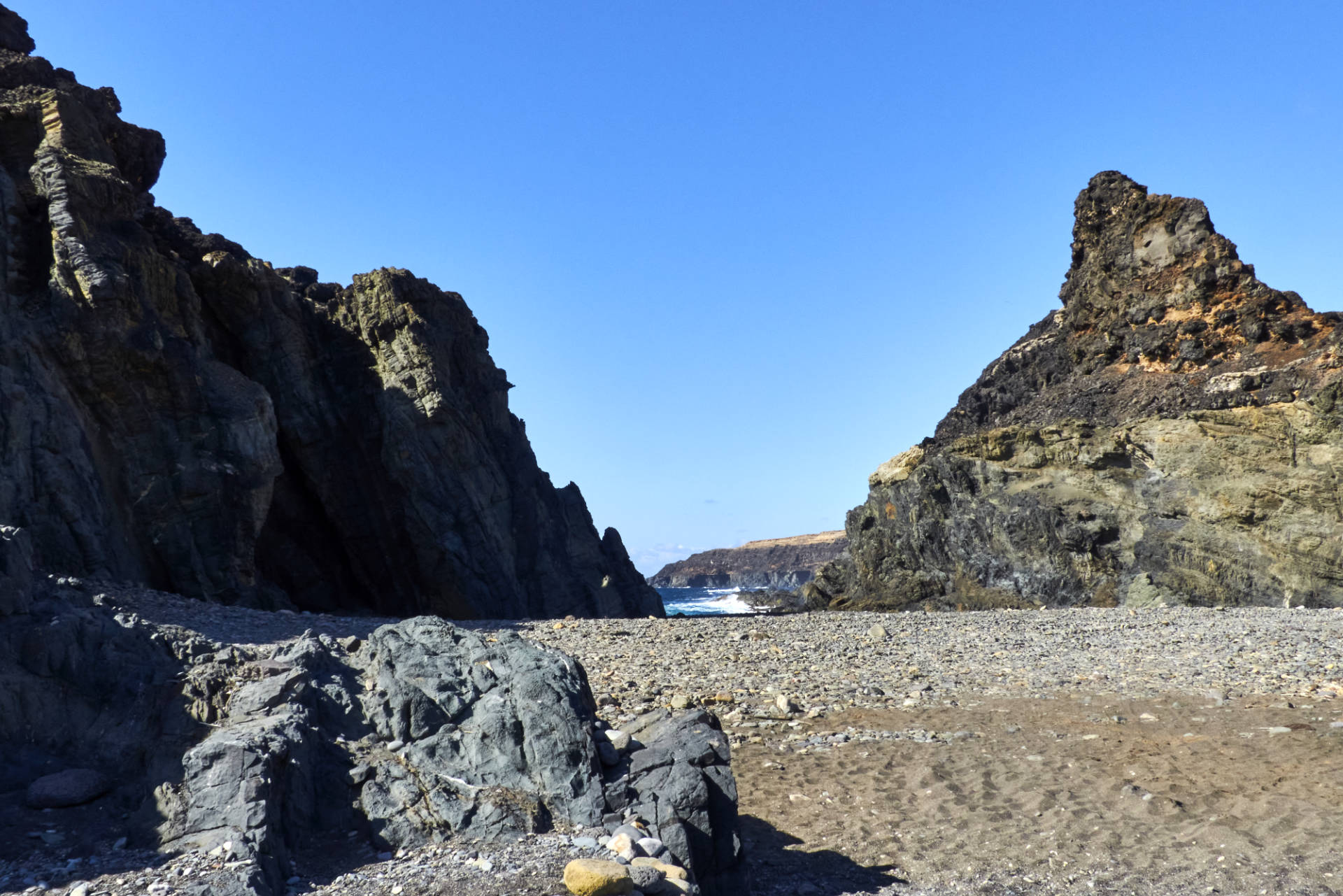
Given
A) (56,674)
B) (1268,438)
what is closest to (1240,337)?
(1268,438)

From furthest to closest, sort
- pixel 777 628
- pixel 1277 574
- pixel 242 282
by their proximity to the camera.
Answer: pixel 242 282 → pixel 1277 574 → pixel 777 628

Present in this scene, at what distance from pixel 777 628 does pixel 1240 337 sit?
2322cm

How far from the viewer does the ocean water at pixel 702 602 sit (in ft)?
268

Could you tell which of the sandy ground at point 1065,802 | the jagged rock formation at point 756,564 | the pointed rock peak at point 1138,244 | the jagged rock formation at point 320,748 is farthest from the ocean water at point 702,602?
the jagged rock formation at point 320,748

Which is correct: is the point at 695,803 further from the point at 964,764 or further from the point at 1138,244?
the point at 1138,244

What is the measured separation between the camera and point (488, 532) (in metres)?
29.9

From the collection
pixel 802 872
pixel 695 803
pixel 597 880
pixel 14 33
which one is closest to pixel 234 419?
pixel 14 33

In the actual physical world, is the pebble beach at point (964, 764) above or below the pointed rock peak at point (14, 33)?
below

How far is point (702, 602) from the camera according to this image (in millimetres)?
108188

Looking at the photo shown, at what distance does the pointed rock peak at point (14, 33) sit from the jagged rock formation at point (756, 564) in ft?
400

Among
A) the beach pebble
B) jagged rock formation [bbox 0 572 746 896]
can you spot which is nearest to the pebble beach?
the beach pebble

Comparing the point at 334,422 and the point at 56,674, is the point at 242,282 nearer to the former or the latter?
the point at 334,422

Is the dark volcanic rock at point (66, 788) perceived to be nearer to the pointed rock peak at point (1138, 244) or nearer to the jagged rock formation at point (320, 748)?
the jagged rock formation at point (320, 748)

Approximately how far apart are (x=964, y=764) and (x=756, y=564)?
149482 millimetres
